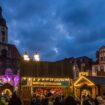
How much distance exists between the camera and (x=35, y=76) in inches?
1162

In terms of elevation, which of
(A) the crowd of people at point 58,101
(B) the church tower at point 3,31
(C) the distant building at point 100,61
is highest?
(B) the church tower at point 3,31

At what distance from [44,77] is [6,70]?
24.5 m

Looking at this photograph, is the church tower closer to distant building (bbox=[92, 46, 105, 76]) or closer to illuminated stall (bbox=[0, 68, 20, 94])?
distant building (bbox=[92, 46, 105, 76])

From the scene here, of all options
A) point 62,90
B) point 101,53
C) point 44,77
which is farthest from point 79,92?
point 101,53

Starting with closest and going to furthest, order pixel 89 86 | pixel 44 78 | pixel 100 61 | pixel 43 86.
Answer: pixel 44 78
pixel 43 86
pixel 89 86
pixel 100 61

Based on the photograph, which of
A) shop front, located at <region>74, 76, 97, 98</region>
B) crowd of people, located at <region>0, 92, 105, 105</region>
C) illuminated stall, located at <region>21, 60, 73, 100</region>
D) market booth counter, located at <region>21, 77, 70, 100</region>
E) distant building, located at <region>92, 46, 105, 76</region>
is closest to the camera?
crowd of people, located at <region>0, 92, 105, 105</region>

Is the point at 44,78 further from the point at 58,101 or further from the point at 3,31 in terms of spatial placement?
the point at 3,31

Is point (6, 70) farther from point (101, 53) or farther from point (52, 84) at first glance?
point (52, 84)

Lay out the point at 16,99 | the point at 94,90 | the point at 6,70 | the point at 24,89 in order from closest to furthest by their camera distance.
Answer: the point at 16,99, the point at 24,89, the point at 94,90, the point at 6,70

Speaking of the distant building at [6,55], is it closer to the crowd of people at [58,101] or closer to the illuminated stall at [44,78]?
the illuminated stall at [44,78]

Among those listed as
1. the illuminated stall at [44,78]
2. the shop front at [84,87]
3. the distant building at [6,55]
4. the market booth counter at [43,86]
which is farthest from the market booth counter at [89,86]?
the distant building at [6,55]

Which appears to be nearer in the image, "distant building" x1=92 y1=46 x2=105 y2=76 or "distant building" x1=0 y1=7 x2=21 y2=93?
"distant building" x1=0 y1=7 x2=21 y2=93

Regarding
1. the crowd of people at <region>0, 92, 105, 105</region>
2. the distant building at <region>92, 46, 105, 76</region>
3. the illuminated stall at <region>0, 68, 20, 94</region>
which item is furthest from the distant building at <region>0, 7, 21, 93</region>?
the crowd of people at <region>0, 92, 105, 105</region>

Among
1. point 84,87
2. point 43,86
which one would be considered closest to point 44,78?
point 43,86
